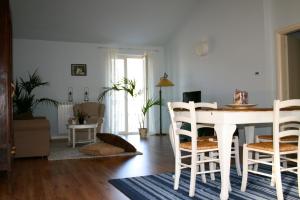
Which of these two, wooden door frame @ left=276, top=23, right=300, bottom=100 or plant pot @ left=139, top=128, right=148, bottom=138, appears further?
plant pot @ left=139, top=128, right=148, bottom=138

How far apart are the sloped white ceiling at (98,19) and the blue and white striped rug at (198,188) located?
457cm

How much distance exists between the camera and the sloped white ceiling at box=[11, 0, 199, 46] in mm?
6787

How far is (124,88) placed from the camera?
8219mm

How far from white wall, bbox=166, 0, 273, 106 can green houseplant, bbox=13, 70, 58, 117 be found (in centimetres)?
346

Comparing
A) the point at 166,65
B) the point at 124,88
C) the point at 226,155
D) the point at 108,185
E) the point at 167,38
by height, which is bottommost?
the point at 108,185

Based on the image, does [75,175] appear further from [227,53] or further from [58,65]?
[58,65]

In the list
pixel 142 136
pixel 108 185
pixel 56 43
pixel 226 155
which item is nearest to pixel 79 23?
pixel 56 43

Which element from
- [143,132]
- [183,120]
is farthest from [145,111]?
[183,120]

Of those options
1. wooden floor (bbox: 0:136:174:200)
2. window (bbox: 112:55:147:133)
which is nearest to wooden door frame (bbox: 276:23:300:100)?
wooden floor (bbox: 0:136:174:200)

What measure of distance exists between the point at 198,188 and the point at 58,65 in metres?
5.90

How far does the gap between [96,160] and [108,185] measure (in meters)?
1.51

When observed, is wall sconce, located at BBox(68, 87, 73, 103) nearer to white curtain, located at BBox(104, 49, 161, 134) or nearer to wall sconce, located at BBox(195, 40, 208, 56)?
white curtain, located at BBox(104, 49, 161, 134)

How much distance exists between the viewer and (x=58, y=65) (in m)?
7.97

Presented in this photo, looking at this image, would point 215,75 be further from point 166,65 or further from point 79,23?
point 79,23
